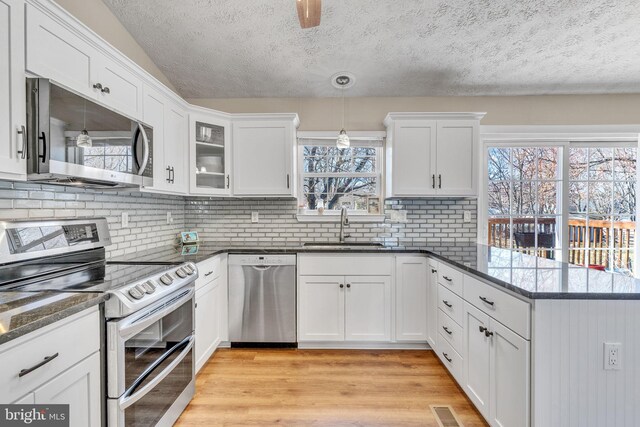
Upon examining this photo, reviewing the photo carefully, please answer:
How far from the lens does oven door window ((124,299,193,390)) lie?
1422 mm

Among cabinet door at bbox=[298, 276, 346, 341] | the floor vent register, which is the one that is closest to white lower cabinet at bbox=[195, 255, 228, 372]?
cabinet door at bbox=[298, 276, 346, 341]

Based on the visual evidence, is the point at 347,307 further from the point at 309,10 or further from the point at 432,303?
the point at 309,10

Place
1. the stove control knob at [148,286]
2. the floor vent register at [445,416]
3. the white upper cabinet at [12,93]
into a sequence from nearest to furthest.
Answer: the white upper cabinet at [12,93] → the stove control knob at [148,286] → the floor vent register at [445,416]

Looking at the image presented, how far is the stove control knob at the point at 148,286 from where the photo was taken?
1.52 metres

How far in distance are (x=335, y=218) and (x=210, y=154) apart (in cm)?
145

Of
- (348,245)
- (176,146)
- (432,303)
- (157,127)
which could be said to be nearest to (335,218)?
(348,245)

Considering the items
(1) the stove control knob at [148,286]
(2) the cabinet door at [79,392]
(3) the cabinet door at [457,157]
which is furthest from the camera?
(3) the cabinet door at [457,157]

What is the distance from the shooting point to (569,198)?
11.2 ft

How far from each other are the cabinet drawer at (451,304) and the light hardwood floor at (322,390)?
1.70 feet

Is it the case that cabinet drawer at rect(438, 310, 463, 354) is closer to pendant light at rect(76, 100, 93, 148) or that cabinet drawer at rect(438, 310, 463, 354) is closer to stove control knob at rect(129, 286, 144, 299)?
stove control knob at rect(129, 286, 144, 299)

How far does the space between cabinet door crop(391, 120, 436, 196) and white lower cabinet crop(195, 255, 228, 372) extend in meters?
1.83

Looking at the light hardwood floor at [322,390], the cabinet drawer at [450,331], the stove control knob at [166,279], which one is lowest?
the light hardwood floor at [322,390]

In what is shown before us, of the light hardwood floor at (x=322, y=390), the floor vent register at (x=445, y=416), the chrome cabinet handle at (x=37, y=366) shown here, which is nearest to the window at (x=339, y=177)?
the light hardwood floor at (x=322, y=390)

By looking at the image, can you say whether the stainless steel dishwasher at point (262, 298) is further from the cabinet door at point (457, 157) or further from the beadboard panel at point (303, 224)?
the cabinet door at point (457, 157)
